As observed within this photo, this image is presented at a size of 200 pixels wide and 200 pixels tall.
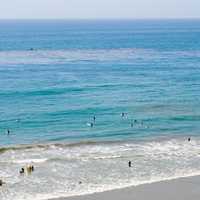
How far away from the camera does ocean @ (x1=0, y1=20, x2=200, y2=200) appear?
144 feet

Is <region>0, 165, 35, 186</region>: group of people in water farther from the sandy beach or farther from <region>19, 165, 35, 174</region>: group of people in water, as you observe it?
the sandy beach

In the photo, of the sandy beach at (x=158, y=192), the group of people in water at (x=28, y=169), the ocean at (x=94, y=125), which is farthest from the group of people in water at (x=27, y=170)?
the sandy beach at (x=158, y=192)

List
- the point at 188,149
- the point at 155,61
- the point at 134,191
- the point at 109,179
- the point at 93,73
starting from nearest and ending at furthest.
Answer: the point at 134,191 → the point at 109,179 → the point at 188,149 → the point at 93,73 → the point at 155,61

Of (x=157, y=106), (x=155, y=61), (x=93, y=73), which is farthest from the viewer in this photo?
(x=155, y=61)

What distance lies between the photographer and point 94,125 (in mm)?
63875

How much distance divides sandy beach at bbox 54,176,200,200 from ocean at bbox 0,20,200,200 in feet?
4.76

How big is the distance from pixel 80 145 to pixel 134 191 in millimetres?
17029

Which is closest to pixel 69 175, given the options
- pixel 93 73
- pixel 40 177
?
pixel 40 177

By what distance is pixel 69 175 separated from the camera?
44.3 m

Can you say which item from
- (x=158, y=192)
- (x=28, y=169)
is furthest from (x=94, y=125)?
(x=158, y=192)

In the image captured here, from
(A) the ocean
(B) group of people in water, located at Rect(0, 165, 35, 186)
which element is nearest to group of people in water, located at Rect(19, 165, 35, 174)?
(B) group of people in water, located at Rect(0, 165, 35, 186)

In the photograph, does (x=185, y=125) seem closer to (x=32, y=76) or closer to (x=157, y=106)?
(x=157, y=106)

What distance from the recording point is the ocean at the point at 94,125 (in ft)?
144

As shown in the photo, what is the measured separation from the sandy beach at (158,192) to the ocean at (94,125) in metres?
1.45
